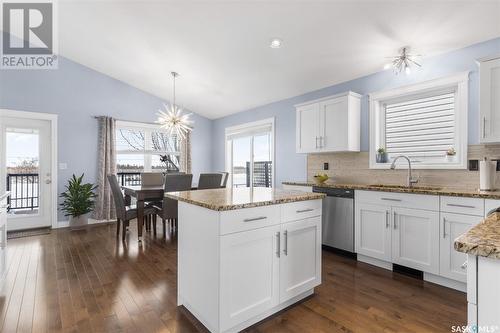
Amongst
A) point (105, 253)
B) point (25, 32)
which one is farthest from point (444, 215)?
point (25, 32)

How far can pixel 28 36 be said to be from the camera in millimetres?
4523

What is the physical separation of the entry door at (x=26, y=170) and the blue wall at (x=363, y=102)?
362 centimetres

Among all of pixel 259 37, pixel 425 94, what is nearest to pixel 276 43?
pixel 259 37

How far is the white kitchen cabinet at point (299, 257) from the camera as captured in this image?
6.61 feet

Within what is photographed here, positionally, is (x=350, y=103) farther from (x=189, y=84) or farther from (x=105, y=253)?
(x=105, y=253)

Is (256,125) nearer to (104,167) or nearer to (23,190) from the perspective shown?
(104,167)

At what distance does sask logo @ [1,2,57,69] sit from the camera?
12.3 feet

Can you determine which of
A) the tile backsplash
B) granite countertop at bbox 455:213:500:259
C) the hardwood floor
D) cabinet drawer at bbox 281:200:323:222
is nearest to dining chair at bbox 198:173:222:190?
the hardwood floor

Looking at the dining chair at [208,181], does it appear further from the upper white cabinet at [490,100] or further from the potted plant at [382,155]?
the upper white cabinet at [490,100]

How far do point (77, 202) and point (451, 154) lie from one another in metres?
5.82

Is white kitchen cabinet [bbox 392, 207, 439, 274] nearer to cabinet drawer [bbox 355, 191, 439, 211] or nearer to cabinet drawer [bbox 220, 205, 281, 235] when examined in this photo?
cabinet drawer [bbox 355, 191, 439, 211]

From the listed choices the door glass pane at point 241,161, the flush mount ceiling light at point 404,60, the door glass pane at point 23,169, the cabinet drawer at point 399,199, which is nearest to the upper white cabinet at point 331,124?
the flush mount ceiling light at point 404,60

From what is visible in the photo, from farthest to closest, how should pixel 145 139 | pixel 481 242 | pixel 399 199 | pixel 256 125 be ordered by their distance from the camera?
pixel 145 139 → pixel 256 125 → pixel 399 199 → pixel 481 242

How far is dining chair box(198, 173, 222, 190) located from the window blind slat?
8.41 feet
